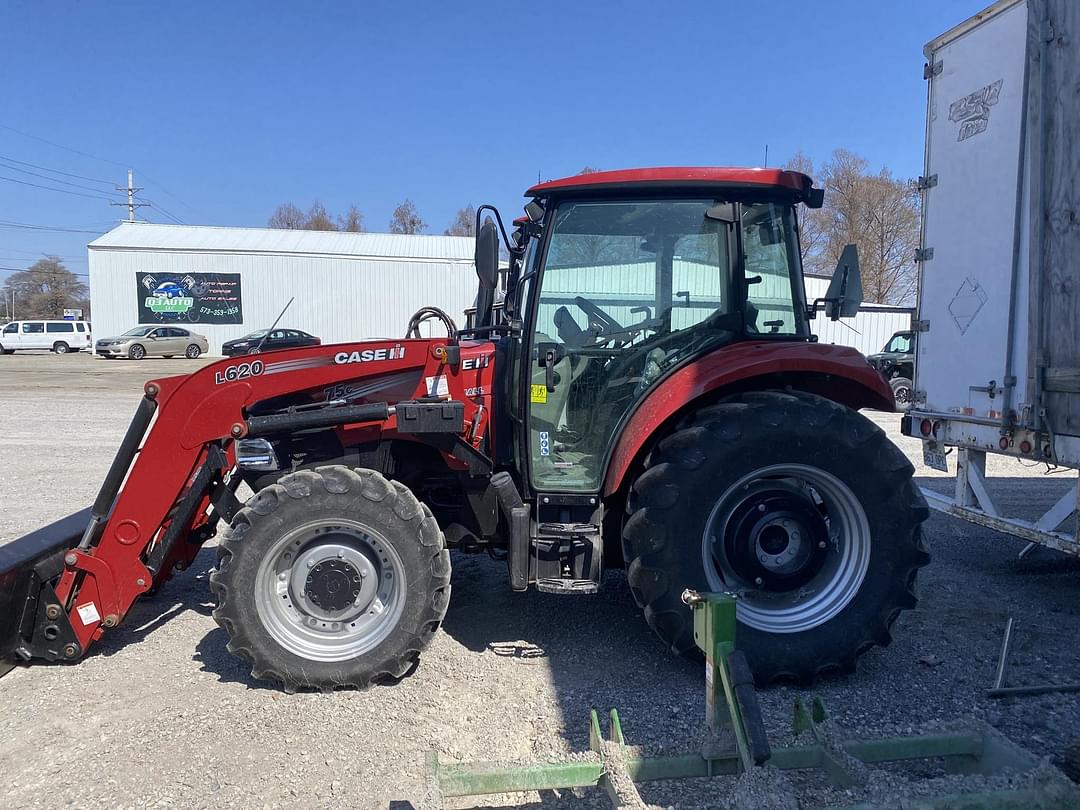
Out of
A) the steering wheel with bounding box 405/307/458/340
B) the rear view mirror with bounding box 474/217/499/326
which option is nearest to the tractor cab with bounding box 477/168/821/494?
the rear view mirror with bounding box 474/217/499/326

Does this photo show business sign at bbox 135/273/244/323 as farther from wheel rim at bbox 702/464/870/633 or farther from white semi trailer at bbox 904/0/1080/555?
wheel rim at bbox 702/464/870/633

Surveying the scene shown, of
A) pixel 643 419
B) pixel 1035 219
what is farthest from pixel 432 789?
pixel 1035 219

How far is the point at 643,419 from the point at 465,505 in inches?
43.5

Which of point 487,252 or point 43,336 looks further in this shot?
point 43,336

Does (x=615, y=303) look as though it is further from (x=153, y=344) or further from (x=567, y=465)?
(x=153, y=344)

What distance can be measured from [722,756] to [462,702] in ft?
4.44

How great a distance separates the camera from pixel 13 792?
2.72 m

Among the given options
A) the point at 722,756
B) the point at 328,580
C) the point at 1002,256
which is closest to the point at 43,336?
the point at 328,580

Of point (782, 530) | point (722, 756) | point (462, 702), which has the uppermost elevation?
point (782, 530)

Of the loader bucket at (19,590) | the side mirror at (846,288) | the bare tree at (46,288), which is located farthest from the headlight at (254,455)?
the bare tree at (46,288)

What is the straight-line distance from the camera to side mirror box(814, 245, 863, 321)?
3771 mm

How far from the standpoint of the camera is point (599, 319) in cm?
373

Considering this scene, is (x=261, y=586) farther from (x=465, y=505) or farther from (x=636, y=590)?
(x=636, y=590)

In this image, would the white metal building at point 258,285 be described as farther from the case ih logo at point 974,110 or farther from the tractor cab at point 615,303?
the tractor cab at point 615,303
